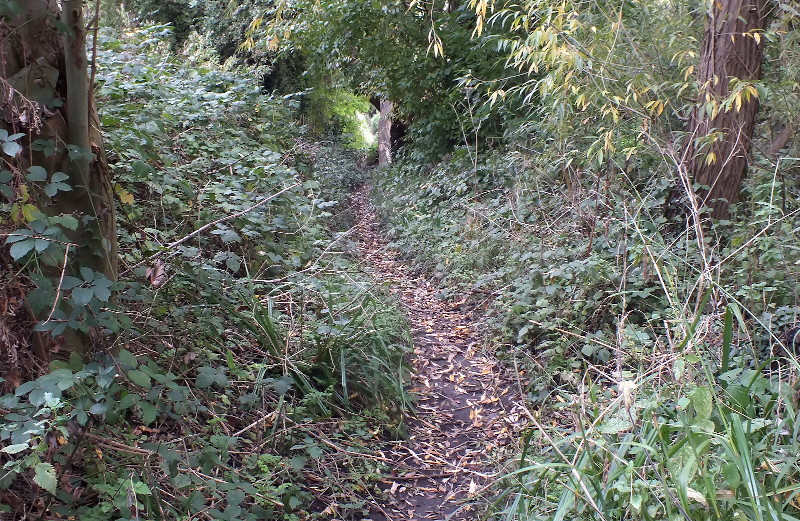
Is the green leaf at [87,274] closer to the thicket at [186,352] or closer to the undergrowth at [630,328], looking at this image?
the thicket at [186,352]

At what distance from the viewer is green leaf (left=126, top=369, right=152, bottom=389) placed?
2.26 metres

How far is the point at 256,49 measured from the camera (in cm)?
1233

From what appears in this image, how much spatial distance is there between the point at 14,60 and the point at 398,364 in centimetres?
315

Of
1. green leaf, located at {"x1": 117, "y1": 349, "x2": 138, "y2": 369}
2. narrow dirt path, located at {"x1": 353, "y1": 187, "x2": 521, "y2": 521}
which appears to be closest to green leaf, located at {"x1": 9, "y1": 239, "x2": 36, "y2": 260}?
green leaf, located at {"x1": 117, "y1": 349, "x2": 138, "y2": 369}

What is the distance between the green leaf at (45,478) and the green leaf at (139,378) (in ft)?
1.38

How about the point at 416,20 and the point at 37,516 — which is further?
A: the point at 416,20

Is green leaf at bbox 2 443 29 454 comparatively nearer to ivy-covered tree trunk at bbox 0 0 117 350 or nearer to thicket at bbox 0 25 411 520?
thicket at bbox 0 25 411 520

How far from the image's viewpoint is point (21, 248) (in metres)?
2.03

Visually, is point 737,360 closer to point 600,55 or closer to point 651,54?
point 600,55

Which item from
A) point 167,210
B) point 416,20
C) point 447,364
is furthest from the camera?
point 416,20

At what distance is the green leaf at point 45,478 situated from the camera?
1.86m

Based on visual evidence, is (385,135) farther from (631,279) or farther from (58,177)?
(58,177)

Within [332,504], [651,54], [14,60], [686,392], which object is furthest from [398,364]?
[651,54]

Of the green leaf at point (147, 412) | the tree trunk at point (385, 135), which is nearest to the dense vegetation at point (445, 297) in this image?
the green leaf at point (147, 412)
